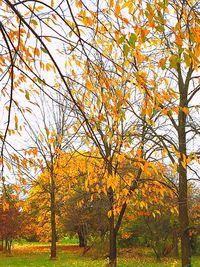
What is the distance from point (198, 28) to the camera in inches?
138

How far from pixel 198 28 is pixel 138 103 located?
29.3 feet

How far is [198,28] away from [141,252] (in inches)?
916

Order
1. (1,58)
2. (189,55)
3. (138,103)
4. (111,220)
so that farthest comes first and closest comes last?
(111,220)
(138,103)
(1,58)
(189,55)

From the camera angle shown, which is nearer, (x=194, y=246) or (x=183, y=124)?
(x=183, y=124)

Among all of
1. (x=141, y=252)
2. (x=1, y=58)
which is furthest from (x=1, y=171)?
(x=141, y=252)

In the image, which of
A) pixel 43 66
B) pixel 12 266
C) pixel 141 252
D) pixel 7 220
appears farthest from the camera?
pixel 7 220

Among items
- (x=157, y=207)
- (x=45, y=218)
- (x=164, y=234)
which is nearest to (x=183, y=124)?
(x=157, y=207)

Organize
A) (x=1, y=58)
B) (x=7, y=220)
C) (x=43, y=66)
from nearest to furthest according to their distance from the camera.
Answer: (x=43, y=66) → (x=1, y=58) → (x=7, y=220)

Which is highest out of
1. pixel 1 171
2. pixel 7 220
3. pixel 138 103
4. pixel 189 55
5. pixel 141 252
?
pixel 138 103

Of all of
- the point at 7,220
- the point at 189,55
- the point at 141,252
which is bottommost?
the point at 141,252

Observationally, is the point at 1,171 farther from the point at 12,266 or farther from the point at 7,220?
the point at 7,220

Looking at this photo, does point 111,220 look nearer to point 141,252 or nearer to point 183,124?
point 183,124

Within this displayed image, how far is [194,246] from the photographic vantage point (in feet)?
82.7

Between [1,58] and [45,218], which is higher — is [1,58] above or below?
above
